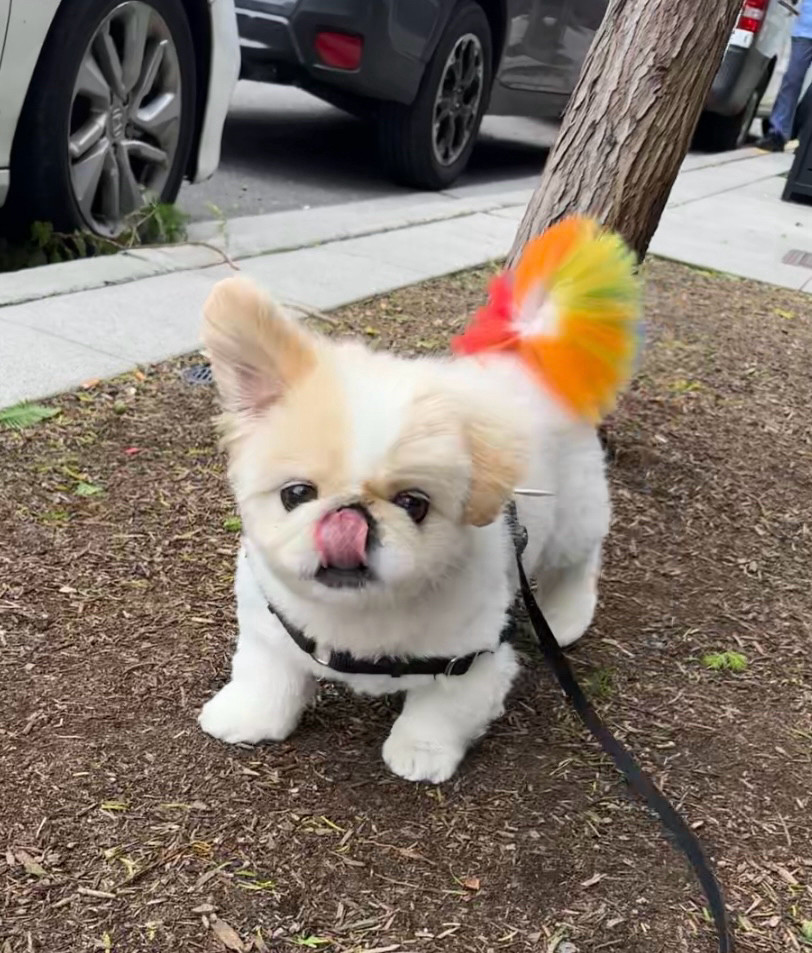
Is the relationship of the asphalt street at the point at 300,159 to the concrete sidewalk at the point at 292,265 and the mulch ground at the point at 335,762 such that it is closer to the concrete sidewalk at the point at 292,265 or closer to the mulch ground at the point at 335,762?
the concrete sidewalk at the point at 292,265

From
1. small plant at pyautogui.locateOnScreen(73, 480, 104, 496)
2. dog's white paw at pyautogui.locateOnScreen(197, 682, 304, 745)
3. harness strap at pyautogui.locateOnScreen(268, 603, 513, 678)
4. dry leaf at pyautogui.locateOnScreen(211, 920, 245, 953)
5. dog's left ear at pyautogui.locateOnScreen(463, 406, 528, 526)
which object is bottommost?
small plant at pyautogui.locateOnScreen(73, 480, 104, 496)

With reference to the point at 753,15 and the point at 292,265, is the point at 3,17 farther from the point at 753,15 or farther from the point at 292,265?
the point at 753,15

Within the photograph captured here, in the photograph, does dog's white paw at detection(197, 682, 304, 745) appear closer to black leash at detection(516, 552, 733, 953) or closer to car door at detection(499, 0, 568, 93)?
black leash at detection(516, 552, 733, 953)

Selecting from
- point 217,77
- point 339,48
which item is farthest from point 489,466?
point 339,48

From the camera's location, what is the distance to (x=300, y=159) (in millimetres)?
8023

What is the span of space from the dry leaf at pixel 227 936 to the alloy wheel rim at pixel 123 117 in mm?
3566

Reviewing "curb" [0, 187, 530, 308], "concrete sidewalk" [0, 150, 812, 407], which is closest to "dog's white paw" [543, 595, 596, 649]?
"concrete sidewalk" [0, 150, 812, 407]

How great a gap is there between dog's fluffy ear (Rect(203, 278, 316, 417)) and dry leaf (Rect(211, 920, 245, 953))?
0.92m

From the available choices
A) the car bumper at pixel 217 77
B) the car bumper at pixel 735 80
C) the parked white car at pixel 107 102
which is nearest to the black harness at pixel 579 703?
the parked white car at pixel 107 102

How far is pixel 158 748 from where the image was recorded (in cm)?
228

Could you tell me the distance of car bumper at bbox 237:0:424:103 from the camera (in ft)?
20.3

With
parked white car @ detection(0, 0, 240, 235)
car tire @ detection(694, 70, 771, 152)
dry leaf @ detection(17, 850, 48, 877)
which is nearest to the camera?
dry leaf @ detection(17, 850, 48, 877)

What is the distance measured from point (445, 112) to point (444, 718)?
5.77m

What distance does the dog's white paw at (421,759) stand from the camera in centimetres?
225
